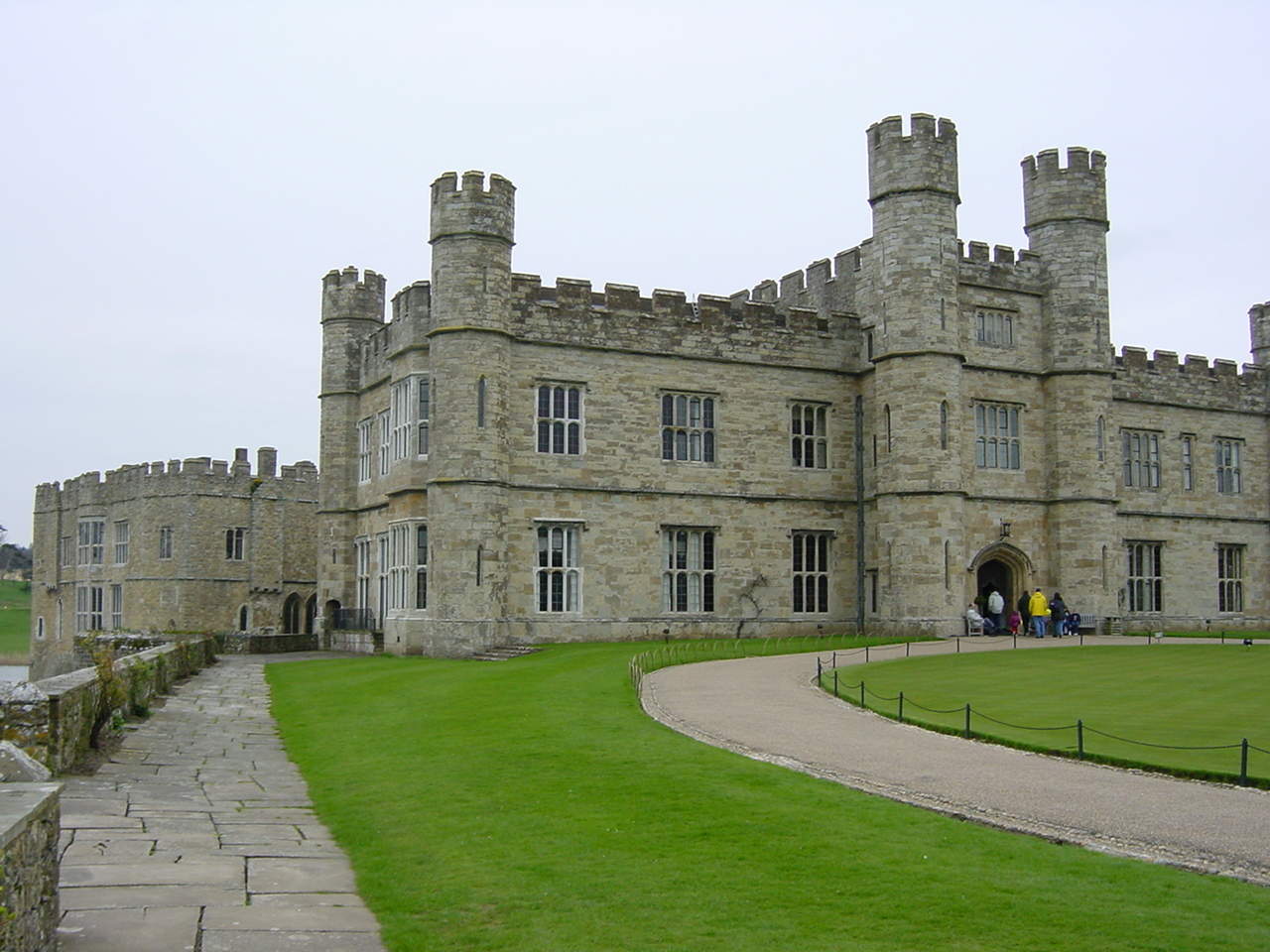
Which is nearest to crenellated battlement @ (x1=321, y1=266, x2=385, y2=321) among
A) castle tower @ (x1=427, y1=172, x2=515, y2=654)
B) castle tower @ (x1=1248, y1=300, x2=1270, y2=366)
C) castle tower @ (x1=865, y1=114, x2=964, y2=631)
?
castle tower @ (x1=427, y1=172, x2=515, y2=654)

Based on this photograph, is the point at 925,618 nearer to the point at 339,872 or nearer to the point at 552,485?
the point at 552,485

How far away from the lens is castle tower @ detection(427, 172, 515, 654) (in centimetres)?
2800

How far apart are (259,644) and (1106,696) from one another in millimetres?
25225

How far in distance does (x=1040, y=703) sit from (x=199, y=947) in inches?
513

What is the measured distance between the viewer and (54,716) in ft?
39.1

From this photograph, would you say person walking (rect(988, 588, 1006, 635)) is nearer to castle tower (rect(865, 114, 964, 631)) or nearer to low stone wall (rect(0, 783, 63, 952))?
castle tower (rect(865, 114, 964, 631))

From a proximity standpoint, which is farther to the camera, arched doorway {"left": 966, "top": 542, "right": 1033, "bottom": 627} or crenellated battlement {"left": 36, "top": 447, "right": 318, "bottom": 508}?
crenellated battlement {"left": 36, "top": 447, "right": 318, "bottom": 508}

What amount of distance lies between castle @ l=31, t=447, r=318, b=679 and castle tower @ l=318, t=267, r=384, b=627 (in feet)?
48.7

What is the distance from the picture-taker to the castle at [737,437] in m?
28.9

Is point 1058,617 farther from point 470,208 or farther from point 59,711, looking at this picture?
point 59,711

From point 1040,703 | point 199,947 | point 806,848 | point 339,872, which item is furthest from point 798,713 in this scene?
point 199,947

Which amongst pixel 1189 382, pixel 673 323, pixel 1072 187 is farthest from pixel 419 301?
pixel 1189 382

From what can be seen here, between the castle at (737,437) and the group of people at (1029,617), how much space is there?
1.72 ft

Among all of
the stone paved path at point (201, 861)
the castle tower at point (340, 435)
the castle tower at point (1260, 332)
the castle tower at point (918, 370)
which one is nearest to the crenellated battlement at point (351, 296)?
the castle tower at point (340, 435)
